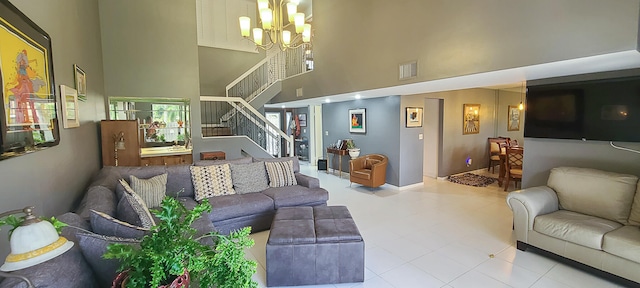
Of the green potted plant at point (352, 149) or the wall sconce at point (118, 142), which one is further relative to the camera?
the green potted plant at point (352, 149)

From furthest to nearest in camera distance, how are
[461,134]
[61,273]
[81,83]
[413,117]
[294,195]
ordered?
[461,134], [413,117], [294,195], [81,83], [61,273]

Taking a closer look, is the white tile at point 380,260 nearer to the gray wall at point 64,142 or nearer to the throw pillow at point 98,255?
the throw pillow at point 98,255

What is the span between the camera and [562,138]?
3.54 m

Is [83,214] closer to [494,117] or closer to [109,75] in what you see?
[109,75]

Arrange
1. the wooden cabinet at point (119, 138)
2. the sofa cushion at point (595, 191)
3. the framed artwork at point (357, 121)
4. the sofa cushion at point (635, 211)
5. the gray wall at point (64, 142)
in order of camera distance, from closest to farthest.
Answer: the gray wall at point (64, 142) → the sofa cushion at point (635, 211) → the sofa cushion at point (595, 191) → the wooden cabinet at point (119, 138) → the framed artwork at point (357, 121)

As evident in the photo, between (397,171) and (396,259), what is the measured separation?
309 centimetres

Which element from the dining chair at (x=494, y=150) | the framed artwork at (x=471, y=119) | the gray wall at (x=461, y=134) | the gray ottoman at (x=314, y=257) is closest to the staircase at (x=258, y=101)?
the gray wall at (x=461, y=134)

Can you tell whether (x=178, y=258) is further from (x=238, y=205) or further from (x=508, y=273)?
(x=508, y=273)

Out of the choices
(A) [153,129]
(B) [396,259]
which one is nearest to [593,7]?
(B) [396,259]

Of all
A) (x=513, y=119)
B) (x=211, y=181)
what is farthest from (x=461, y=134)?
(x=211, y=181)

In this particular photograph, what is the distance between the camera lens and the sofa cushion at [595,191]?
290 cm

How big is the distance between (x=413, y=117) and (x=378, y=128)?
0.79 metres

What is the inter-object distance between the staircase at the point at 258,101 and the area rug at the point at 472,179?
410cm

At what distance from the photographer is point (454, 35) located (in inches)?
134
